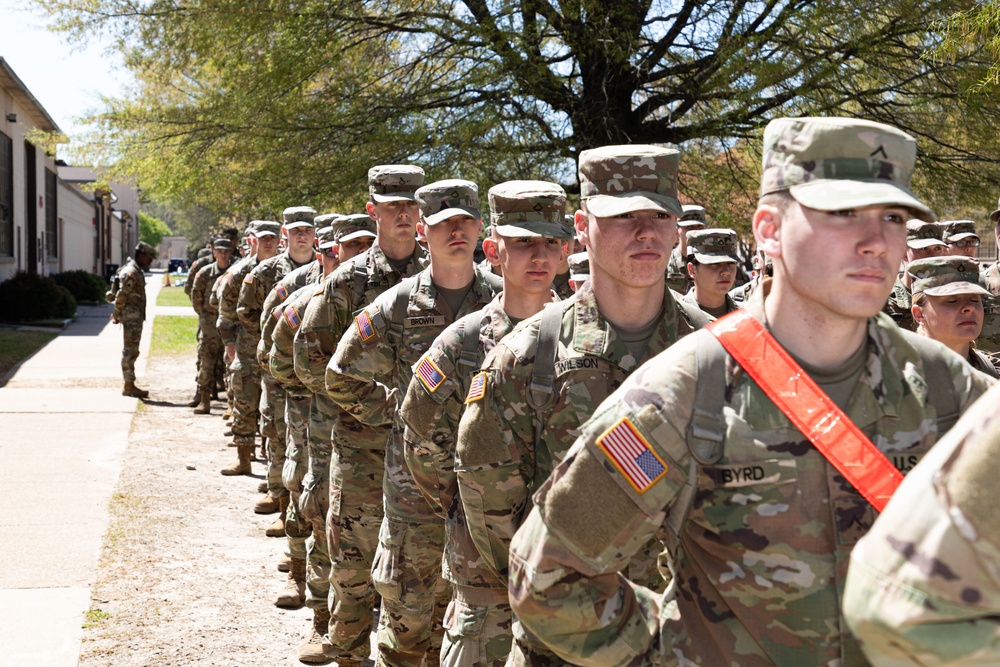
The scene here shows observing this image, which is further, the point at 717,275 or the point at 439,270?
the point at 717,275

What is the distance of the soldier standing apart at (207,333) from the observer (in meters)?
14.9

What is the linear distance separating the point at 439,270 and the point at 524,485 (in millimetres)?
2161

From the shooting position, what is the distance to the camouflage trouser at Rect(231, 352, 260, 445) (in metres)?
11.1

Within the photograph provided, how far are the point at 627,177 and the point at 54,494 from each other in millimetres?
7907

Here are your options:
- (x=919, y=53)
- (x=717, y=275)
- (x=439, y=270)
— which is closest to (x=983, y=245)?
(x=919, y=53)

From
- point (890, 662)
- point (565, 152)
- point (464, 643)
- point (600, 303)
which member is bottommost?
point (464, 643)

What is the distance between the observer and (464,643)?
383cm

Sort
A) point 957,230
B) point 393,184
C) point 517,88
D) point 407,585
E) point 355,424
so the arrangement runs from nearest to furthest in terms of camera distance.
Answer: point 407,585 → point 355,424 → point 393,184 → point 957,230 → point 517,88

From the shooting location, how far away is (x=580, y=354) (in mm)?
3387

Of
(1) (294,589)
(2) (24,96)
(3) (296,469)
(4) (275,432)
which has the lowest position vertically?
(1) (294,589)

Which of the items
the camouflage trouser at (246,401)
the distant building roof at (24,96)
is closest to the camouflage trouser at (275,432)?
the camouflage trouser at (246,401)

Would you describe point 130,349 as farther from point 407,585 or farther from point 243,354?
point 407,585

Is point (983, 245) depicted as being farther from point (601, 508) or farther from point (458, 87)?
point (601, 508)

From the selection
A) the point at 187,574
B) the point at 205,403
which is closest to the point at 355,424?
the point at 187,574
